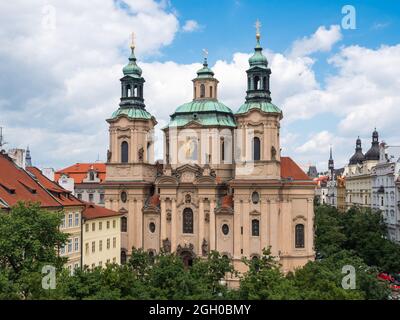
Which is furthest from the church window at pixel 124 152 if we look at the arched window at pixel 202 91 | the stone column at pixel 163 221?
the arched window at pixel 202 91

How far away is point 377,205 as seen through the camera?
95375 mm

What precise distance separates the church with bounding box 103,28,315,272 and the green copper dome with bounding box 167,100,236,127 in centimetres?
13

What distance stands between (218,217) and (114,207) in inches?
558

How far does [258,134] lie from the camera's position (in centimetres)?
6397

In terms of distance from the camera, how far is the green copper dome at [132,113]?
228 feet

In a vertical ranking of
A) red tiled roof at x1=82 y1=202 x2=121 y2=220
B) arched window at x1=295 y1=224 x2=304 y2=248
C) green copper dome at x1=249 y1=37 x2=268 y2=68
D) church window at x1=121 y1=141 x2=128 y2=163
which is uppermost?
green copper dome at x1=249 y1=37 x2=268 y2=68

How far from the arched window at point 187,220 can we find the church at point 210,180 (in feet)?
0.42

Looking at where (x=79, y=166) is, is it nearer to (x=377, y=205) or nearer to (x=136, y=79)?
(x=136, y=79)

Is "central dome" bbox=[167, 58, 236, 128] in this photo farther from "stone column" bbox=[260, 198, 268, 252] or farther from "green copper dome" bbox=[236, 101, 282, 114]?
"stone column" bbox=[260, 198, 268, 252]

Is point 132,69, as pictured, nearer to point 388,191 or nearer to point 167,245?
point 167,245

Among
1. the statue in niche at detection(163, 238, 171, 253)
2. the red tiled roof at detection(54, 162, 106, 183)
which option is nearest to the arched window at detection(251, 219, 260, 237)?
the statue in niche at detection(163, 238, 171, 253)

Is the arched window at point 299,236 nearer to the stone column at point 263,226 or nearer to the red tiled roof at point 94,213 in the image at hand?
the stone column at point 263,226

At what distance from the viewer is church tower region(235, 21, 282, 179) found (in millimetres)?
63219

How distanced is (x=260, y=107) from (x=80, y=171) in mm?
50914
